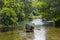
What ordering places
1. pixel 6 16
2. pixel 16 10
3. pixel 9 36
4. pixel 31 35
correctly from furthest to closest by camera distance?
1. pixel 16 10
2. pixel 6 16
3. pixel 31 35
4. pixel 9 36

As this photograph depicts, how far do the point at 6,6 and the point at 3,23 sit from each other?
1.88 m

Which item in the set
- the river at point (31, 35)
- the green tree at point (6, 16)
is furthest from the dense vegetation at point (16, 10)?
the river at point (31, 35)

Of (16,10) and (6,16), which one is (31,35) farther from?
(16,10)

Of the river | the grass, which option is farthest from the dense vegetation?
the grass

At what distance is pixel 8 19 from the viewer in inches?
738

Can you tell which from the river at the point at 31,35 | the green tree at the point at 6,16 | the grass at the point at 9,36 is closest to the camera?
the river at the point at 31,35

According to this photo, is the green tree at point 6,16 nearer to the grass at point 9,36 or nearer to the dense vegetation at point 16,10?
the dense vegetation at point 16,10

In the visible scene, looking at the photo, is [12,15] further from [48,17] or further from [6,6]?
[48,17]

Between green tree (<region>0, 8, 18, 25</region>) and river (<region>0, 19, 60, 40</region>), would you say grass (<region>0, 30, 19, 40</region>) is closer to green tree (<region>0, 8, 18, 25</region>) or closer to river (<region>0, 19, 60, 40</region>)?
river (<region>0, 19, 60, 40</region>)

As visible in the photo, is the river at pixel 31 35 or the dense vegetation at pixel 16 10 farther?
the dense vegetation at pixel 16 10

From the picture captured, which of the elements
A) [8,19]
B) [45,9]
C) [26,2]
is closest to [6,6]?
[8,19]

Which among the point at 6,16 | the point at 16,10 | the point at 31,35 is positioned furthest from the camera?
the point at 16,10

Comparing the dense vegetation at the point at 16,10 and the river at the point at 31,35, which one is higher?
the dense vegetation at the point at 16,10

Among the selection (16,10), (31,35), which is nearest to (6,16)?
(16,10)
